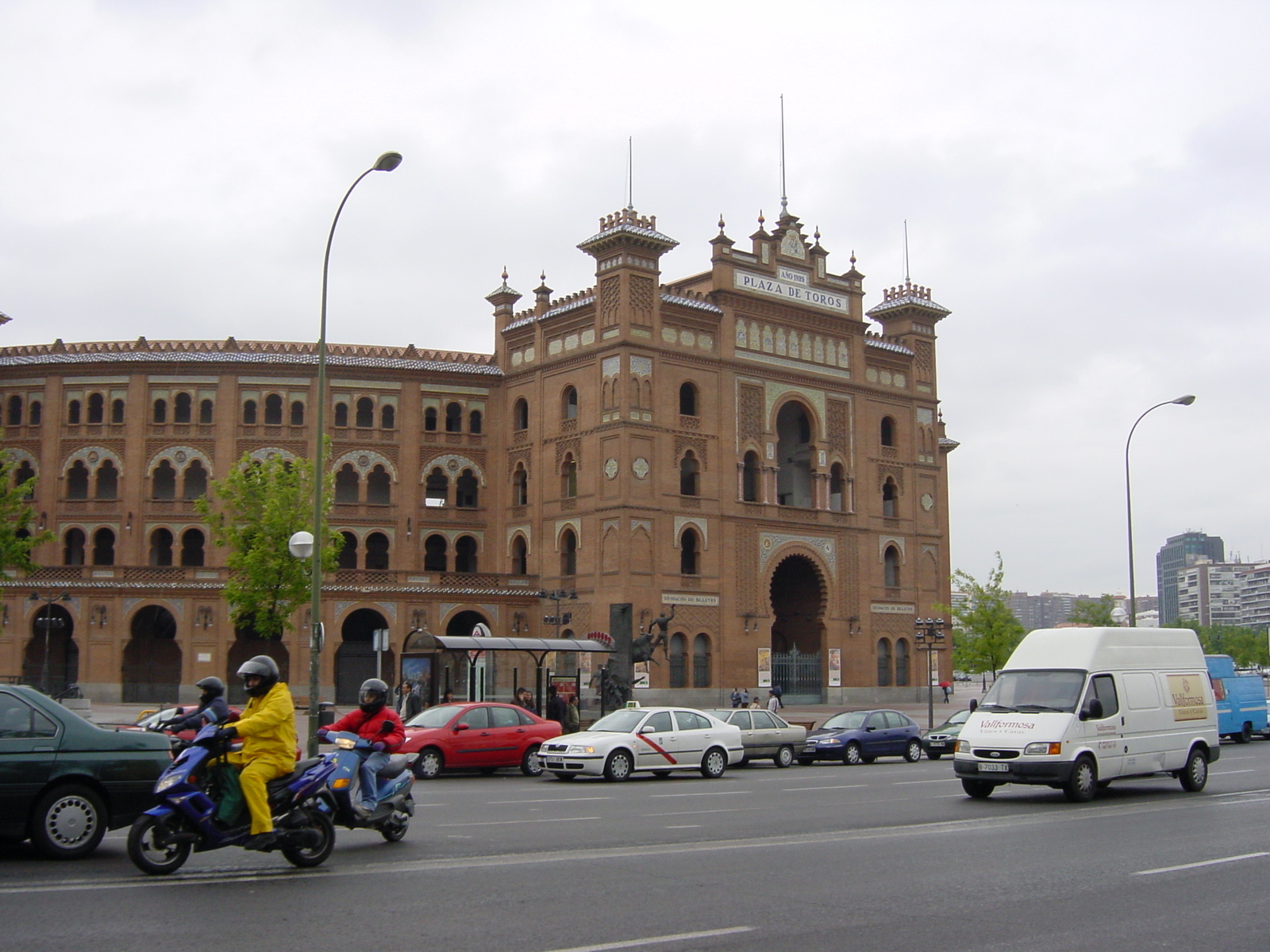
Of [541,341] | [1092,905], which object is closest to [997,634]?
[541,341]

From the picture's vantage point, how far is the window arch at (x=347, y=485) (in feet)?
174

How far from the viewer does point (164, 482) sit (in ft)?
173

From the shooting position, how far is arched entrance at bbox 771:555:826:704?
5262 centimetres

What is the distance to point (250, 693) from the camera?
10961 millimetres

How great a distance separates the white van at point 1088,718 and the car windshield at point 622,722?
6.48 m

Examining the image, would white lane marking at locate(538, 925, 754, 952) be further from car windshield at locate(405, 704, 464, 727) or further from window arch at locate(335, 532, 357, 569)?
window arch at locate(335, 532, 357, 569)

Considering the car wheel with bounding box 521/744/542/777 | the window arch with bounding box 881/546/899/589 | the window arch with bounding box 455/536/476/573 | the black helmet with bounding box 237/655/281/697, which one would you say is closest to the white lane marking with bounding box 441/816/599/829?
the black helmet with bounding box 237/655/281/697

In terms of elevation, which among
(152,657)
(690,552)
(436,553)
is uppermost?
(436,553)

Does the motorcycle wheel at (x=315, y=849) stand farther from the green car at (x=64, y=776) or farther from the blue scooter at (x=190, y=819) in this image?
the green car at (x=64, y=776)

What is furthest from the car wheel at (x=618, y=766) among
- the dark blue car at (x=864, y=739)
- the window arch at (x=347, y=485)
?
the window arch at (x=347, y=485)

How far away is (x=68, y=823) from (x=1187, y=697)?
1594 centimetres

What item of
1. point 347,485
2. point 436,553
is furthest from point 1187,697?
point 347,485

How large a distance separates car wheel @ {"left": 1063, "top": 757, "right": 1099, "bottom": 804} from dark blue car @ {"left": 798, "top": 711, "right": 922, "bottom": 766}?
1126 centimetres

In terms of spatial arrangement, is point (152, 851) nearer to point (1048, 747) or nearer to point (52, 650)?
point (1048, 747)
